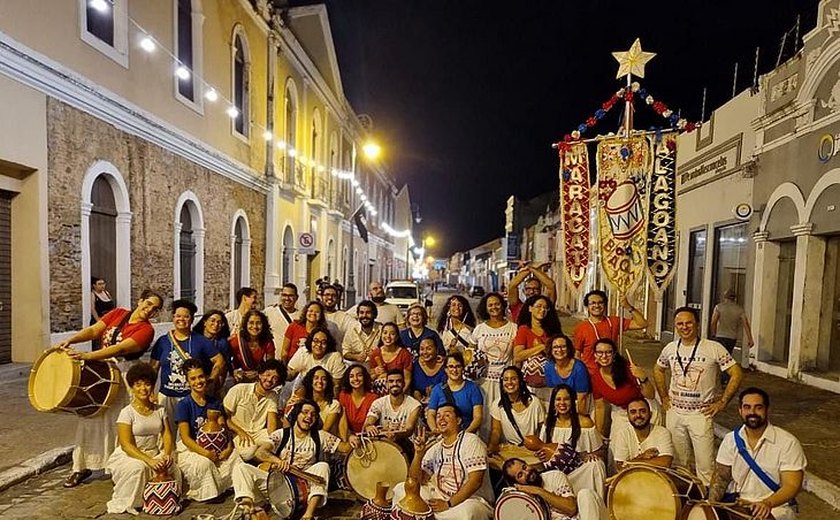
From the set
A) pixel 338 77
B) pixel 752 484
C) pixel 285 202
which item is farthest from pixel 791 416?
pixel 338 77

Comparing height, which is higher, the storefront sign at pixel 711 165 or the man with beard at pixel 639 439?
the storefront sign at pixel 711 165

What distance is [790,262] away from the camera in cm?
1059

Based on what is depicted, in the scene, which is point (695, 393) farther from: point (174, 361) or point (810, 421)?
point (174, 361)

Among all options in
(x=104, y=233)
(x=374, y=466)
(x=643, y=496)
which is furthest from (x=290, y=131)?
(x=643, y=496)

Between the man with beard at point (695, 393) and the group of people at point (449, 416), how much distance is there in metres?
0.01

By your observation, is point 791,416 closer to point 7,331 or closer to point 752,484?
point 752,484

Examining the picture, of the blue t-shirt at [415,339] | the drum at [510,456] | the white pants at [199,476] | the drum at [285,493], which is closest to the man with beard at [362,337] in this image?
the blue t-shirt at [415,339]

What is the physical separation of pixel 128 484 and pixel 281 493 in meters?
1.29

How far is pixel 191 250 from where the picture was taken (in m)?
13.8

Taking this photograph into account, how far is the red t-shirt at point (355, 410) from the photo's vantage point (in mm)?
5293

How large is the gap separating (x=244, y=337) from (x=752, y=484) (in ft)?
15.7

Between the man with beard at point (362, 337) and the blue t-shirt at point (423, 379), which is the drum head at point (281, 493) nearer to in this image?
the blue t-shirt at point (423, 379)

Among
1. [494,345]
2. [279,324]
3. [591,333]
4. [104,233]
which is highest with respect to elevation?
[104,233]

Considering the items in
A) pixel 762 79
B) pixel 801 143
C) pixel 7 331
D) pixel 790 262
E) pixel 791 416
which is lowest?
pixel 791 416
